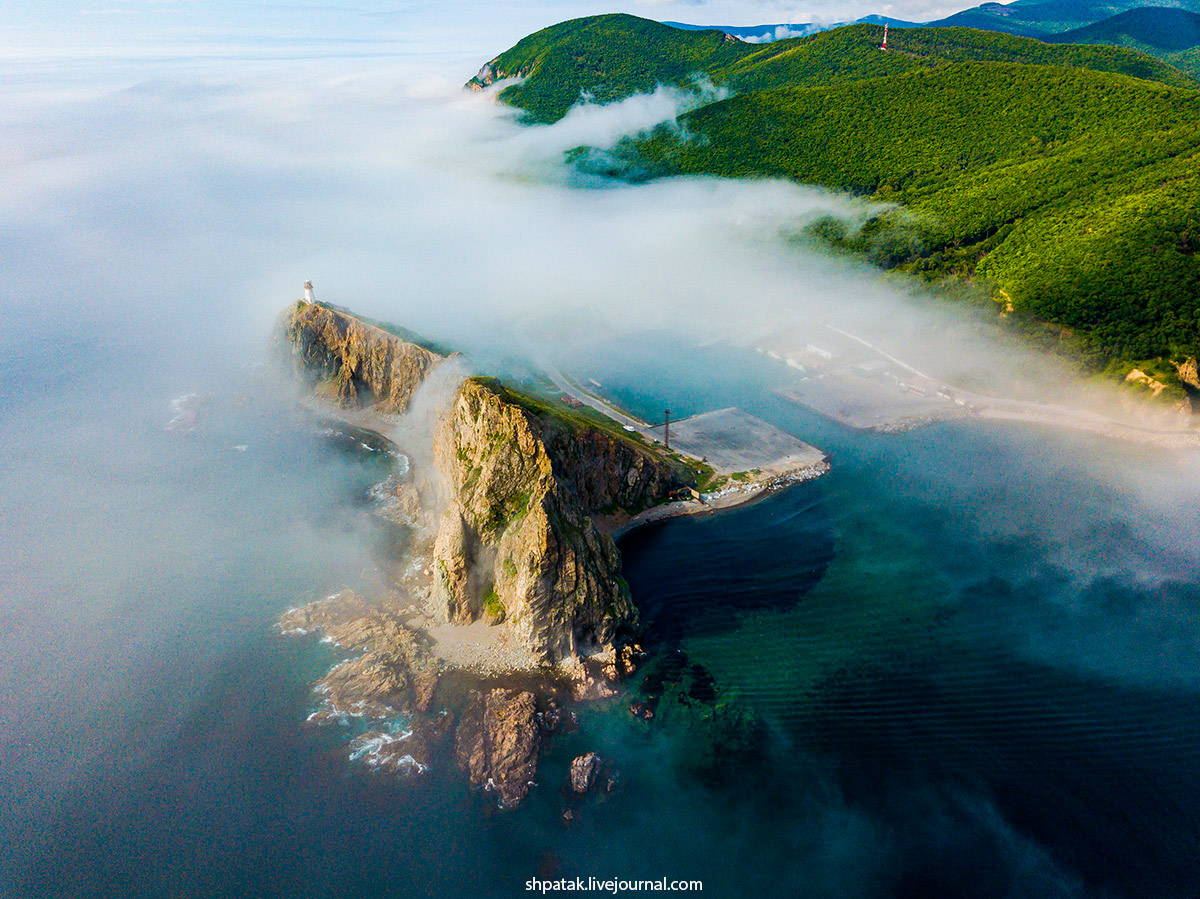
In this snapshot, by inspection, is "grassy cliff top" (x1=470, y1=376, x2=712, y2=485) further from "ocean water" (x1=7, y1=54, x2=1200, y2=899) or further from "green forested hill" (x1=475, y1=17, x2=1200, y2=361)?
"green forested hill" (x1=475, y1=17, x2=1200, y2=361)

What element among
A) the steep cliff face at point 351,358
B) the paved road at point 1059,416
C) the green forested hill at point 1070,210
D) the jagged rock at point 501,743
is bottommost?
the jagged rock at point 501,743

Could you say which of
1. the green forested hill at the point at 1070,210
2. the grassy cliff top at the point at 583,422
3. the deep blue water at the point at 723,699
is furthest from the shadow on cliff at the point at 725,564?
the green forested hill at the point at 1070,210

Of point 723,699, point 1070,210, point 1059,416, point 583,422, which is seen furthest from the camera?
point 1070,210

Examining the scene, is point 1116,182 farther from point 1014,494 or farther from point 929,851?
point 929,851

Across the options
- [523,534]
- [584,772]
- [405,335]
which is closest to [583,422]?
[523,534]

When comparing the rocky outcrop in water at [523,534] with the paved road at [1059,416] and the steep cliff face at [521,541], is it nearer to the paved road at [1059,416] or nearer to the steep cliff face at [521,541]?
the steep cliff face at [521,541]

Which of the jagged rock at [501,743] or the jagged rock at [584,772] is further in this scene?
the jagged rock at [501,743]

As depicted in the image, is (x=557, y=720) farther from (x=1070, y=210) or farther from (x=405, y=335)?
(x=1070, y=210)
